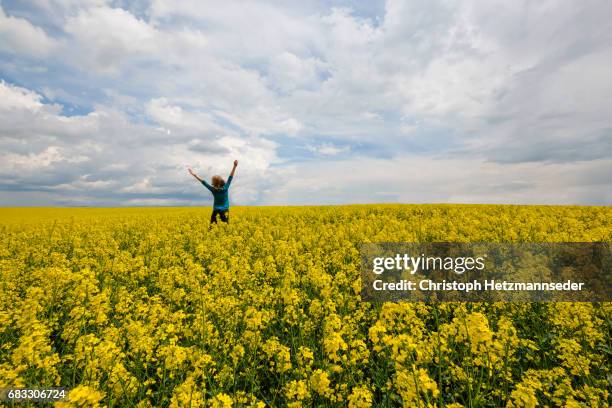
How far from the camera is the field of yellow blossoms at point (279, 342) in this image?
306cm

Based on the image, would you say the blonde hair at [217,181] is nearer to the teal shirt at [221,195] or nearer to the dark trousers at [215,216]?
the teal shirt at [221,195]

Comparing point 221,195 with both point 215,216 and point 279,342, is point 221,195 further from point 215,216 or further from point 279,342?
point 279,342

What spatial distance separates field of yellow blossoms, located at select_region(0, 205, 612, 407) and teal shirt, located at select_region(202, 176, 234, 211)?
4.28 m

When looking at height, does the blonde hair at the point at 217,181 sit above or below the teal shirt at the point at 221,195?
above

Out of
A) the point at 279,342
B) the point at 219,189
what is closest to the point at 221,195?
the point at 219,189

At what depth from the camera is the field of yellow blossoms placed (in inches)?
120

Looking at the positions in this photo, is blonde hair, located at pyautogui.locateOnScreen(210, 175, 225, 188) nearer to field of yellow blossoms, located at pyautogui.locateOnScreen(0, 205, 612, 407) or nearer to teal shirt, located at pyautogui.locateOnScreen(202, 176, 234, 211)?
teal shirt, located at pyautogui.locateOnScreen(202, 176, 234, 211)

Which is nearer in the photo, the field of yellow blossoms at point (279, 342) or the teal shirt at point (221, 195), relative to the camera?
the field of yellow blossoms at point (279, 342)

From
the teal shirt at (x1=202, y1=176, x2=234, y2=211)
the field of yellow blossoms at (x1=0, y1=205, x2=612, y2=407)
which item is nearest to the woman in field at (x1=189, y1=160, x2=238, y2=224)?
the teal shirt at (x1=202, y1=176, x2=234, y2=211)

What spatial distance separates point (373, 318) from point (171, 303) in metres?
3.55

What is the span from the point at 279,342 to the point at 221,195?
8998 mm

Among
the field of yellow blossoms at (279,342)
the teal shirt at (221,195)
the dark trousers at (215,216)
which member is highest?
the teal shirt at (221,195)

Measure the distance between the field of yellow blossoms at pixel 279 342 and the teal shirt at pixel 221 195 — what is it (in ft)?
14.0

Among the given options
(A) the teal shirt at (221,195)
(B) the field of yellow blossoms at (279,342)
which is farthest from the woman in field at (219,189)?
(B) the field of yellow blossoms at (279,342)
